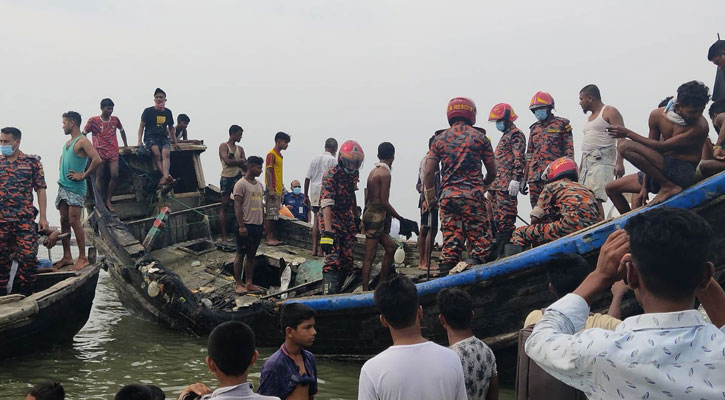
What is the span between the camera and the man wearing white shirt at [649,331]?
1526mm

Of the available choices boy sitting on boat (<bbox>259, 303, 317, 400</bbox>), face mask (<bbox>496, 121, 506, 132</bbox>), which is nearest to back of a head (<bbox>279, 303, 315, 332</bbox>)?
boy sitting on boat (<bbox>259, 303, 317, 400</bbox>)

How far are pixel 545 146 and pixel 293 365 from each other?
5.08m

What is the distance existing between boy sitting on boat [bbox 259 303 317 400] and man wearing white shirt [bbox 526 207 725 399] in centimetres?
179

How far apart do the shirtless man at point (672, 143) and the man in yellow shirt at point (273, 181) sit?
19.6ft

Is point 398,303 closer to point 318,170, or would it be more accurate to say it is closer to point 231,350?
point 231,350

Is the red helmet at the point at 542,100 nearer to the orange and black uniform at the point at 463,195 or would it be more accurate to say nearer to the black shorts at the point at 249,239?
the orange and black uniform at the point at 463,195

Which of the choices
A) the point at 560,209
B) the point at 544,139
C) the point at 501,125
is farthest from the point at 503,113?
the point at 560,209

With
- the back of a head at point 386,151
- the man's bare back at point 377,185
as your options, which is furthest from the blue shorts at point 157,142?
the man's bare back at point 377,185

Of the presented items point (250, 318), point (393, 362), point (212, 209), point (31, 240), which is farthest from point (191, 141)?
point (393, 362)

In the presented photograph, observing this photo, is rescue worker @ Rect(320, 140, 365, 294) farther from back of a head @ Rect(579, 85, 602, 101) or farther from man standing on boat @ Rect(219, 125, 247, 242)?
man standing on boat @ Rect(219, 125, 247, 242)

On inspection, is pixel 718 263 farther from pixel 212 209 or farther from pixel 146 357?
pixel 212 209

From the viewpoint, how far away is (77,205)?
782cm

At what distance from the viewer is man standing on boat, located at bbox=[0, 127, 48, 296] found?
6.98m

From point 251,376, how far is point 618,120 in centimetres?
478
